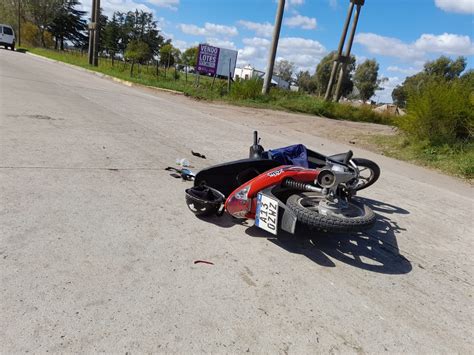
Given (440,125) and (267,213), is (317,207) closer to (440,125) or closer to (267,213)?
(267,213)

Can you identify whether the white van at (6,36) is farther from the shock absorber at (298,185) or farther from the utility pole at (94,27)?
the shock absorber at (298,185)

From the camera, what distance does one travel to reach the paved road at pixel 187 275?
2.04m

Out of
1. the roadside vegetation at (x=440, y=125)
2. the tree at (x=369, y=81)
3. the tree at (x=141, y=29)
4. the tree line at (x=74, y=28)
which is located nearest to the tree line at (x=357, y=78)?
the tree at (x=369, y=81)

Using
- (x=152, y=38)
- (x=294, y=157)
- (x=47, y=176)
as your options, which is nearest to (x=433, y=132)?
(x=294, y=157)

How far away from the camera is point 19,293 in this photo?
2.14 m

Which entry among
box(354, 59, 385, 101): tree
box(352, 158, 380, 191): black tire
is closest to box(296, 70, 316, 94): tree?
box(354, 59, 385, 101): tree

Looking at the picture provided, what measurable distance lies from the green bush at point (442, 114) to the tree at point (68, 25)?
74994mm

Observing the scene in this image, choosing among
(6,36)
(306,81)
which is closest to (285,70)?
(306,81)

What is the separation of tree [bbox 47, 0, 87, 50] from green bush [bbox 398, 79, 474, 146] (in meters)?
75.0

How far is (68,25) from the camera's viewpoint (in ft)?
256

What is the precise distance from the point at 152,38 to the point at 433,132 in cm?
8766

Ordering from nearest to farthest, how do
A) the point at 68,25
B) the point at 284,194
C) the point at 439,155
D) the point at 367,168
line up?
the point at 284,194
the point at 367,168
the point at 439,155
the point at 68,25

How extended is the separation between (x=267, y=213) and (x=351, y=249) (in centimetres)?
94

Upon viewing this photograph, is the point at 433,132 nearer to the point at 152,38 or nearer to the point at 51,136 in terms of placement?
the point at 51,136
